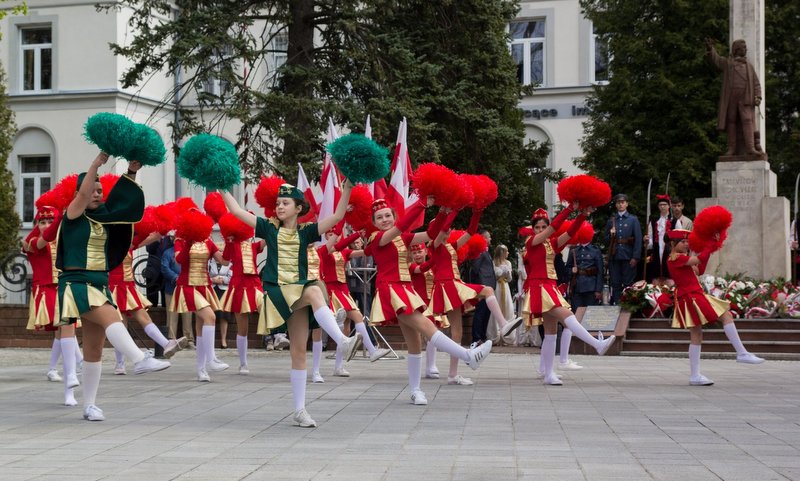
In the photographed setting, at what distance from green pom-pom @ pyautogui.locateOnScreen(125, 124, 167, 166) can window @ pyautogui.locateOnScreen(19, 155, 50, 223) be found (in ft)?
104

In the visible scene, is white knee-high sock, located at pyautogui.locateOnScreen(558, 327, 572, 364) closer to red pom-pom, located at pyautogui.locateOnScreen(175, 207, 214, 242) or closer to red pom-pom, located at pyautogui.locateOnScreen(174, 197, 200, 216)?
red pom-pom, located at pyautogui.locateOnScreen(175, 207, 214, 242)

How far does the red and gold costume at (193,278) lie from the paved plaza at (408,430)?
3.01 feet

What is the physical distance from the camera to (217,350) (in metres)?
20.6

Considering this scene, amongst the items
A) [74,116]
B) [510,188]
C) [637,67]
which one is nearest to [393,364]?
[510,188]

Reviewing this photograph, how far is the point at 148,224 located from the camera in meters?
13.7

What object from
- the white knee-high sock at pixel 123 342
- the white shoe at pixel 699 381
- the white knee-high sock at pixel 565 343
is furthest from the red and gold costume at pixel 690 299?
the white knee-high sock at pixel 123 342

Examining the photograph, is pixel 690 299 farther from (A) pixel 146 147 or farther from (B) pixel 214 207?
(A) pixel 146 147

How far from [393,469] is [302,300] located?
2421 millimetres

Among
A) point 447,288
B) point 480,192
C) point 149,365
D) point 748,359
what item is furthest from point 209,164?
point 748,359

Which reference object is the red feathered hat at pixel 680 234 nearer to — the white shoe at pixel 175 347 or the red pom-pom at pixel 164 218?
the white shoe at pixel 175 347

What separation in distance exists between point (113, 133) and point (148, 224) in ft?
15.3

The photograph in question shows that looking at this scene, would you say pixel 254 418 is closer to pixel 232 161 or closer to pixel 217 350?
pixel 232 161

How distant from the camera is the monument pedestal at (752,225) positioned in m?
21.9

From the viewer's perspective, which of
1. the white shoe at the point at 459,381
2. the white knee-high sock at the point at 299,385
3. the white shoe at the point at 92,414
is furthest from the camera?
the white shoe at the point at 459,381
